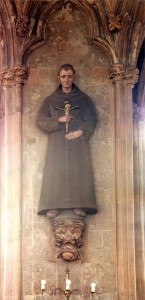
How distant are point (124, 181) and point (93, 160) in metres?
0.78

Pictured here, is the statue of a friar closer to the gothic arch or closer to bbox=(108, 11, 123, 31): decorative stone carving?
the gothic arch

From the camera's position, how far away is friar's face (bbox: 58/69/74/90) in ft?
91.8

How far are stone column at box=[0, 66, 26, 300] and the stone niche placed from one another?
16cm

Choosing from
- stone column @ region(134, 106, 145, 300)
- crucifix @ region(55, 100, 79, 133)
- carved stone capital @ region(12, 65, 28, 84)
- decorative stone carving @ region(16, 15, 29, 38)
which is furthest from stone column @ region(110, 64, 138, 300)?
stone column @ region(134, 106, 145, 300)

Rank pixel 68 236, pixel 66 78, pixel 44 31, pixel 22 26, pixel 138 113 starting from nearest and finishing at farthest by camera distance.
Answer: pixel 68 236 → pixel 66 78 → pixel 22 26 → pixel 44 31 → pixel 138 113

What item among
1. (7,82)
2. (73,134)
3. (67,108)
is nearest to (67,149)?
(73,134)

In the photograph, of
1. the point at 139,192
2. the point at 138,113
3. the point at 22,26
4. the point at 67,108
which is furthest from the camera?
the point at 138,113

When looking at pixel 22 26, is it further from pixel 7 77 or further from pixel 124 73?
pixel 124 73

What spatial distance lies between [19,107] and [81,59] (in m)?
1.74

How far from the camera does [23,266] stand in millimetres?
27172

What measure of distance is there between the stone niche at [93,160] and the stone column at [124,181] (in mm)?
144

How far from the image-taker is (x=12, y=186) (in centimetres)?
2759

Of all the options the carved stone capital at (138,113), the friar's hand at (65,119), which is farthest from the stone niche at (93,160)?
the carved stone capital at (138,113)

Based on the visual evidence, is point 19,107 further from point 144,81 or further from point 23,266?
point 144,81
